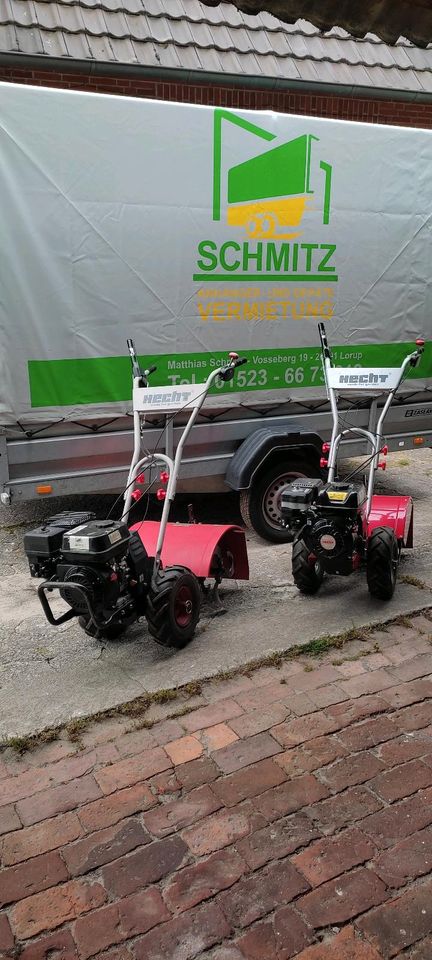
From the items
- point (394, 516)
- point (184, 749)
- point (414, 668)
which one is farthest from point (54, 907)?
point (394, 516)

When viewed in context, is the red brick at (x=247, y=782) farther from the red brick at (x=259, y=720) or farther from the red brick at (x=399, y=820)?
the red brick at (x=399, y=820)

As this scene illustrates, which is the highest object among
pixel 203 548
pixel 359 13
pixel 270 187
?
pixel 359 13

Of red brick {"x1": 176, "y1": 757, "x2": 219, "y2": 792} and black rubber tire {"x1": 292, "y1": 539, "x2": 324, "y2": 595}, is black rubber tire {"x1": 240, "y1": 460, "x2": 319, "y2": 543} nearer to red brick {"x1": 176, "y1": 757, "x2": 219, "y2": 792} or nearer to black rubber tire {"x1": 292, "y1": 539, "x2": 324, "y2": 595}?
black rubber tire {"x1": 292, "y1": 539, "x2": 324, "y2": 595}

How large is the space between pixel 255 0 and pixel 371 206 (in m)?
3.89

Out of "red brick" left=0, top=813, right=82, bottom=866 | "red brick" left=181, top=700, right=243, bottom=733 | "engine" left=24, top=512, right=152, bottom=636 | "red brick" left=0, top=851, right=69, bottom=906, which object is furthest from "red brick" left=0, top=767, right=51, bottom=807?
"engine" left=24, top=512, right=152, bottom=636

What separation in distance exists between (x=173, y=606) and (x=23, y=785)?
127 centimetres

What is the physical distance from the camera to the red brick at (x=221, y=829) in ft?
9.16

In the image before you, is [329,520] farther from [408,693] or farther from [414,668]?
[408,693]

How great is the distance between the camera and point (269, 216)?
5.71m

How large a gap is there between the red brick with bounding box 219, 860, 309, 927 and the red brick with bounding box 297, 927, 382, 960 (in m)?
0.20

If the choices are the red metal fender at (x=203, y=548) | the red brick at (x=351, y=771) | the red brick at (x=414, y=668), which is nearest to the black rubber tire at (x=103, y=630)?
the red metal fender at (x=203, y=548)

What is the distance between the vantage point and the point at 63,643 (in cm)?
437

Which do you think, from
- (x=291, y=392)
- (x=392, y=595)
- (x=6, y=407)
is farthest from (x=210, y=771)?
(x=291, y=392)

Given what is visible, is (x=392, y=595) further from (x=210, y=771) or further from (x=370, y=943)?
(x=370, y=943)
